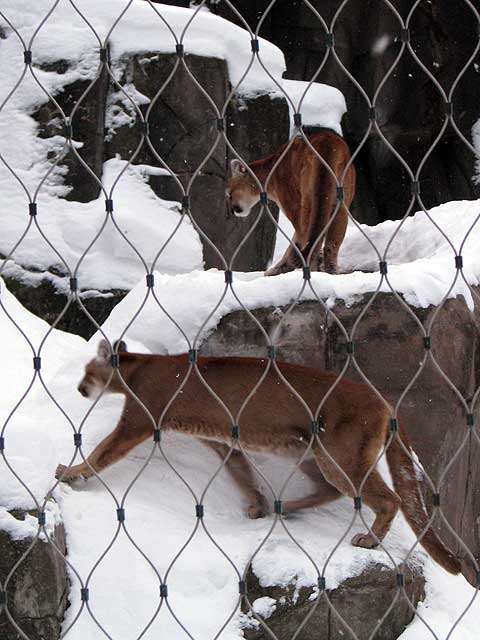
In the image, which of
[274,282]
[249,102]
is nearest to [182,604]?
[274,282]

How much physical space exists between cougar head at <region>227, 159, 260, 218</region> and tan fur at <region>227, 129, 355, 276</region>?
15 centimetres

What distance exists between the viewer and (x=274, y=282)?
361 centimetres

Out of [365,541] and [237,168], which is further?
[237,168]

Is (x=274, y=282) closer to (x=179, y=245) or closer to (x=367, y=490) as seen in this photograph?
(x=367, y=490)

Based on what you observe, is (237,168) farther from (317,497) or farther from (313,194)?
(317,497)

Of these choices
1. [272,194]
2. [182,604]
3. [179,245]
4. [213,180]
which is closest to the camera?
[182,604]

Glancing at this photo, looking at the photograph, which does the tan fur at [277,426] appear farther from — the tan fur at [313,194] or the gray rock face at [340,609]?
the tan fur at [313,194]

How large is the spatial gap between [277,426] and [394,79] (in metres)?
6.91

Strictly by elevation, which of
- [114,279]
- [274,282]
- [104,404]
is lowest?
[114,279]

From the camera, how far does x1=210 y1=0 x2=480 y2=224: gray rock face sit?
929 centimetres

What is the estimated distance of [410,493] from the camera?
3148 millimetres

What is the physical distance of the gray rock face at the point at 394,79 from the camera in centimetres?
929

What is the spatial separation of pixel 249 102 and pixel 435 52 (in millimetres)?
3364

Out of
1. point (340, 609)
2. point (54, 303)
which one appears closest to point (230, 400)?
point (340, 609)
